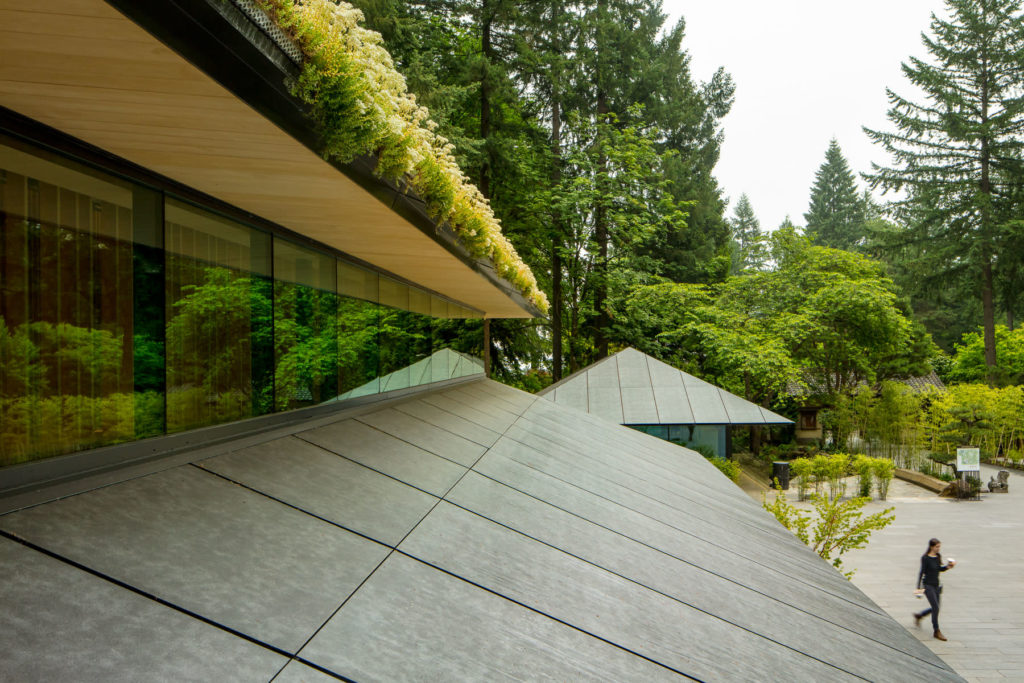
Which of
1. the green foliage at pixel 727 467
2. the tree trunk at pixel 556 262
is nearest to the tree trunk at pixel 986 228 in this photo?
the tree trunk at pixel 556 262

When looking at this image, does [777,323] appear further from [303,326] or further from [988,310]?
[303,326]

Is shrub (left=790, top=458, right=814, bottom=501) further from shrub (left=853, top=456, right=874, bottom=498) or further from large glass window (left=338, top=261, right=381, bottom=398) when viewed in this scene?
large glass window (left=338, top=261, right=381, bottom=398)

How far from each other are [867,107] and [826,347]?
1975 centimetres

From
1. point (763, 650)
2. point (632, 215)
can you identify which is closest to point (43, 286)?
point (763, 650)

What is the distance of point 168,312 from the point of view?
373 cm

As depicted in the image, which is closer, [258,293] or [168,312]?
[168,312]

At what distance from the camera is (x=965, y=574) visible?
15.0 metres

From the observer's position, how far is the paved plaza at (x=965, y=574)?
10800 mm

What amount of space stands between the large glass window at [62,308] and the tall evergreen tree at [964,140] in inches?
1701

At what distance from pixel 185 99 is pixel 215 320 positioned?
A: 1.83m

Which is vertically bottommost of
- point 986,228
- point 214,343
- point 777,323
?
point 214,343

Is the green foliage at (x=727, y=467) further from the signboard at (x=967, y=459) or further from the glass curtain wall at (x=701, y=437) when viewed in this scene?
the signboard at (x=967, y=459)

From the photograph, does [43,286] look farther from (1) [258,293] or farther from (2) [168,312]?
(1) [258,293]

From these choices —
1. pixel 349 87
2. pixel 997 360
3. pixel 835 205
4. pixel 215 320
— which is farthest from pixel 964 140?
pixel 215 320
